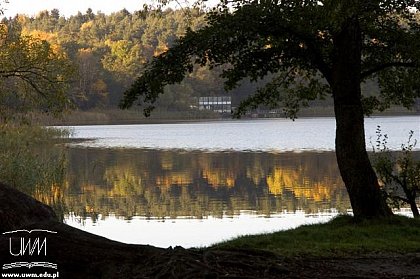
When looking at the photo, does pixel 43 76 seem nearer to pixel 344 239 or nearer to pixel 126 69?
pixel 344 239

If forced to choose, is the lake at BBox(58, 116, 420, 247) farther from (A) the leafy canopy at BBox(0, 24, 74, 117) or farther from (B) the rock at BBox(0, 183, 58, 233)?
(B) the rock at BBox(0, 183, 58, 233)

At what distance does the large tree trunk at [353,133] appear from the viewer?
51.4 ft

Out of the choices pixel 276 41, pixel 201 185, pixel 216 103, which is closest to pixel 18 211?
pixel 276 41

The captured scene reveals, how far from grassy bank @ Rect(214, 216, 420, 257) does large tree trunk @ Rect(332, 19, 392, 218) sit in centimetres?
54

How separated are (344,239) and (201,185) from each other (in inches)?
706

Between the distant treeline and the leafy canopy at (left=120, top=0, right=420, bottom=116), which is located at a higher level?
the distant treeline

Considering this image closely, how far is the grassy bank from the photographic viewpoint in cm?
1258

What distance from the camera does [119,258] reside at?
8727 millimetres

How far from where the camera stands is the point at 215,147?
6053 centimetres

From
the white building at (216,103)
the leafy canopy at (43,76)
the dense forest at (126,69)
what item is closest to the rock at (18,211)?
the leafy canopy at (43,76)

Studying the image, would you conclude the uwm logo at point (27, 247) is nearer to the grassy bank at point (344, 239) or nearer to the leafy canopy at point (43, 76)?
the grassy bank at point (344, 239)

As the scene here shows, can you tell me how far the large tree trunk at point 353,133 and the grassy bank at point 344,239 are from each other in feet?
1.77

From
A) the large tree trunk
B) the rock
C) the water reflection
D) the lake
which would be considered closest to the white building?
the lake

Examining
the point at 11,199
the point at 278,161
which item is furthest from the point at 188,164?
the point at 11,199
